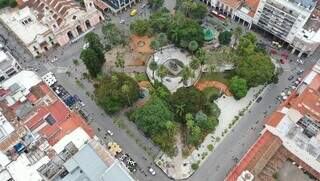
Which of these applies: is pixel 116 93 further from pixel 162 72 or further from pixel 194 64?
pixel 194 64

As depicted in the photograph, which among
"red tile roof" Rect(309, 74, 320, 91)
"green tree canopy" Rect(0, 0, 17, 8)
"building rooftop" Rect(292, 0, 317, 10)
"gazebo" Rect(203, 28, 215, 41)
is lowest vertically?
"red tile roof" Rect(309, 74, 320, 91)

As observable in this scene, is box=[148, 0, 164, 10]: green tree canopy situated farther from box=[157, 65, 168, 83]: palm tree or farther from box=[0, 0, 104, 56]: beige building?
box=[157, 65, 168, 83]: palm tree

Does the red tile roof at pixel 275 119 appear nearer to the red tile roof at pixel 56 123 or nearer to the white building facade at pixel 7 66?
the red tile roof at pixel 56 123

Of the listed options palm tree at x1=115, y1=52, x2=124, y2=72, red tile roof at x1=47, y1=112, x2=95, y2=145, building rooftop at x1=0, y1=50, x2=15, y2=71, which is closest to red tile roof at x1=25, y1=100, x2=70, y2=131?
red tile roof at x1=47, y1=112, x2=95, y2=145

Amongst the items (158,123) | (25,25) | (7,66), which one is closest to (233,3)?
(158,123)

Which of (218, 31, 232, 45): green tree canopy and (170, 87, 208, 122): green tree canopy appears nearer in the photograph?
(170, 87, 208, 122): green tree canopy

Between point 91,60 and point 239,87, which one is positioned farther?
point 91,60

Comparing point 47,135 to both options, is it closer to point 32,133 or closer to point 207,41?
point 32,133
